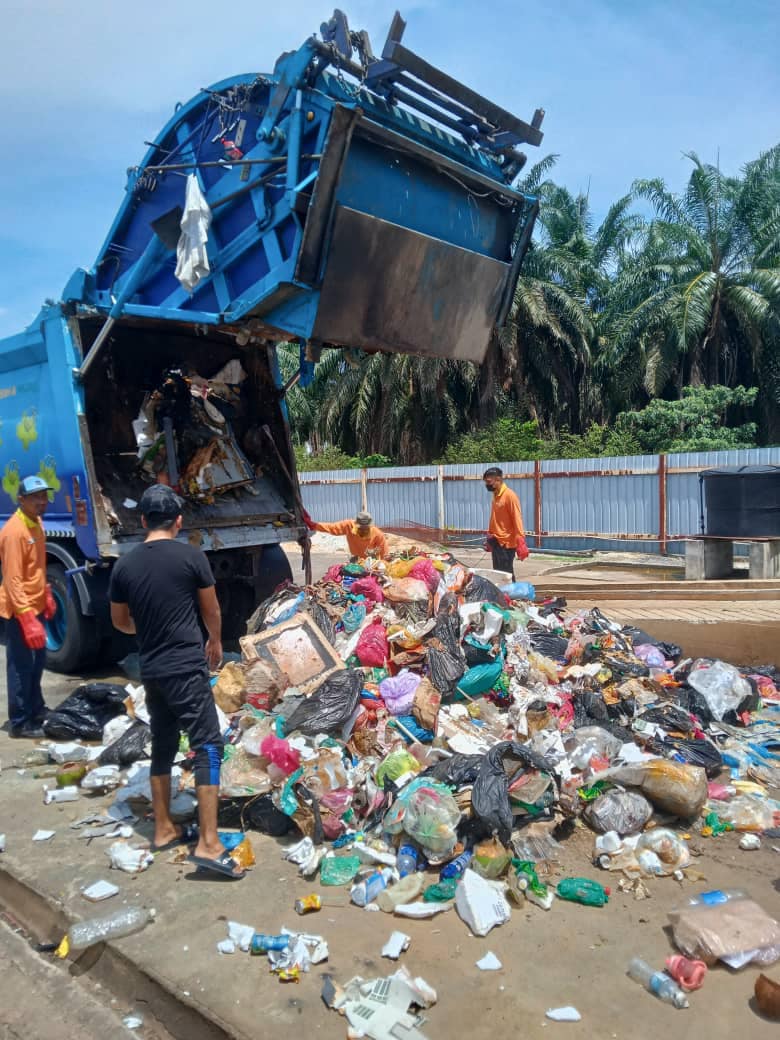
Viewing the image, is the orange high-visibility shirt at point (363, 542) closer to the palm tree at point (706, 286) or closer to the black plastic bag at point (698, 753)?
the black plastic bag at point (698, 753)

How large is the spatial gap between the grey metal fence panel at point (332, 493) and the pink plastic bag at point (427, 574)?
12.4 m

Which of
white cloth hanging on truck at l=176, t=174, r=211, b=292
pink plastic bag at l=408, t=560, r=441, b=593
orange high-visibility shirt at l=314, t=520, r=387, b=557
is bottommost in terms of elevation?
pink plastic bag at l=408, t=560, r=441, b=593

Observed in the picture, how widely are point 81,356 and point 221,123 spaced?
1.86 meters

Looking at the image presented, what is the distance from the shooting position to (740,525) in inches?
392

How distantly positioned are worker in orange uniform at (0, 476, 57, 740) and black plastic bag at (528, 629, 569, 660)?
314 centimetres

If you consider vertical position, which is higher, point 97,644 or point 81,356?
point 81,356

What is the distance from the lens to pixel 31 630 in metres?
4.64

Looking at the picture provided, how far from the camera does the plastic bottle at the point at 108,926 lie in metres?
2.69

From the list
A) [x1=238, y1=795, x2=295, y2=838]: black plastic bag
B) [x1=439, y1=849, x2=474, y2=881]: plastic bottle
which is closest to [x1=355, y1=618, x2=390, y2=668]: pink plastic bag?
[x1=238, y1=795, x2=295, y2=838]: black plastic bag

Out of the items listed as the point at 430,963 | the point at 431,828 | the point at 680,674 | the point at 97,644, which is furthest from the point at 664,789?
the point at 97,644

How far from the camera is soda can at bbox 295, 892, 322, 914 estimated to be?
2.86 metres

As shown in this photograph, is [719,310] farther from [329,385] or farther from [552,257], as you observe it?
[329,385]

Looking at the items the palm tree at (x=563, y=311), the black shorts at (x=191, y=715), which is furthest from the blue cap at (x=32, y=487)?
the palm tree at (x=563, y=311)

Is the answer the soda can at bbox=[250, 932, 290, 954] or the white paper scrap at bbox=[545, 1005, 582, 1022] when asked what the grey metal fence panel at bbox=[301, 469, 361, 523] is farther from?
the white paper scrap at bbox=[545, 1005, 582, 1022]
